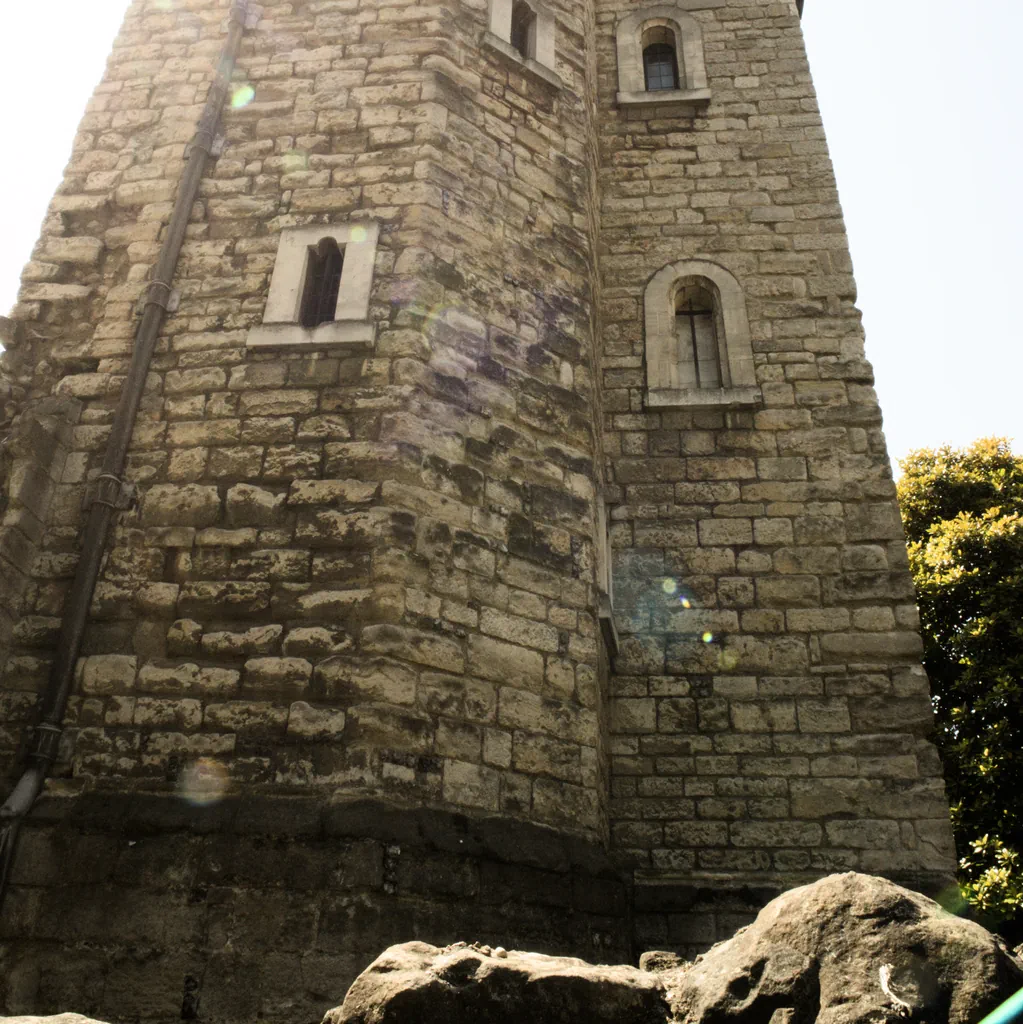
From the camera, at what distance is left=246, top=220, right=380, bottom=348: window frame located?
17.4 feet

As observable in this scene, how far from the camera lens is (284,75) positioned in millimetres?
6371

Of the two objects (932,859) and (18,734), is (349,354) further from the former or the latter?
(932,859)

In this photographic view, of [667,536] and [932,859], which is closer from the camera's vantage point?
[932,859]

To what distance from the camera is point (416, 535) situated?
4.72 metres

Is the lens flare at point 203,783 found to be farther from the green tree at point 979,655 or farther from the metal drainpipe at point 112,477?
the green tree at point 979,655

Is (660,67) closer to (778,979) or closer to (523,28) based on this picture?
(523,28)

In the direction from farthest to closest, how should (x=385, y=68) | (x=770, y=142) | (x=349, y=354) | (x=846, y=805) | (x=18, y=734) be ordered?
1. (x=770, y=142)
2. (x=385, y=68)
3. (x=846, y=805)
4. (x=349, y=354)
5. (x=18, y=734)

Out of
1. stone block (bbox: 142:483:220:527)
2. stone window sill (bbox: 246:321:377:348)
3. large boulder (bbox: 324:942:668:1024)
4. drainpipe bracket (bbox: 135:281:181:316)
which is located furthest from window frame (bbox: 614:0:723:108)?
large boulder (bbox: 324:942:668:1024)

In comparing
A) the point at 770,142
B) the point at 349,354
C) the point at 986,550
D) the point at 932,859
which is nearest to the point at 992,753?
the point at 986,550

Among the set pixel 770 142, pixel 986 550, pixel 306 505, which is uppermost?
pixel 770 142

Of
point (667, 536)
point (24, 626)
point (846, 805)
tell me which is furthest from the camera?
point (667, 536)

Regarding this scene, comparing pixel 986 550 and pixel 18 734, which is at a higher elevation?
pixel 986 550

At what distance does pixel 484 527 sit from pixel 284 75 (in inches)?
140

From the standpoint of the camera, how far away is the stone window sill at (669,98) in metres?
8.55
